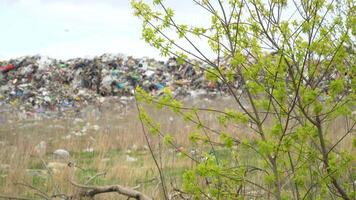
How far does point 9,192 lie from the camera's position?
4.12 m

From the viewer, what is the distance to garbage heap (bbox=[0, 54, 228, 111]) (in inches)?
530

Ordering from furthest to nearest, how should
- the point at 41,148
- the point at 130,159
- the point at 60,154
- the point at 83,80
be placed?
the point at 83,80 → the point at 41,148 → the point at 60,154 → the point at 130,159

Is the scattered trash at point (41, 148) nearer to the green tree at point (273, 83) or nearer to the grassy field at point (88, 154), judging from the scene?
the grassy field at point (88, 154)

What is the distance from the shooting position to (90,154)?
20.9ft

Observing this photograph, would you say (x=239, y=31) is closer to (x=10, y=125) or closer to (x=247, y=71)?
(x=247, y=71)

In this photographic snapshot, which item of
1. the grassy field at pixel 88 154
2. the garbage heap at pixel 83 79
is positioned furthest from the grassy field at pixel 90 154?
the garbage heap at pixel 83 79

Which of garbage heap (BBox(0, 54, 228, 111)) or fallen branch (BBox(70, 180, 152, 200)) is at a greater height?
garbage heap (BBox(0, 54, 228, 111))

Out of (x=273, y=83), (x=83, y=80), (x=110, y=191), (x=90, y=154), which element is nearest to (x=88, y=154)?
(x=90, y=154)

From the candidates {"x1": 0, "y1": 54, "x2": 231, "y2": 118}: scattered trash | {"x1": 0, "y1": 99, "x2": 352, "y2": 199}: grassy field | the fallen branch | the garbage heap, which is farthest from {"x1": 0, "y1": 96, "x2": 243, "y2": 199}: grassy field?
the garbage heap

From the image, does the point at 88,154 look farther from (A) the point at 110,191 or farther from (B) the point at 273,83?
Answer: (B) the point at 273,83

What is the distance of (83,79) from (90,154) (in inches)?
359

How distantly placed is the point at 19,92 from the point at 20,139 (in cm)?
777

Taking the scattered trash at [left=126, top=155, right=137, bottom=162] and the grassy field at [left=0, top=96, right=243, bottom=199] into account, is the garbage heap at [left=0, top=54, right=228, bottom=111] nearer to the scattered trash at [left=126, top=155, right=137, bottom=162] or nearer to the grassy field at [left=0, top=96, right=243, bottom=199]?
the grassy field at [left=0, top=96, right=243, bottom=199]

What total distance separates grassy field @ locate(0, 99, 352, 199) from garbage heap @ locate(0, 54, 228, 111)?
2729 millimetres
